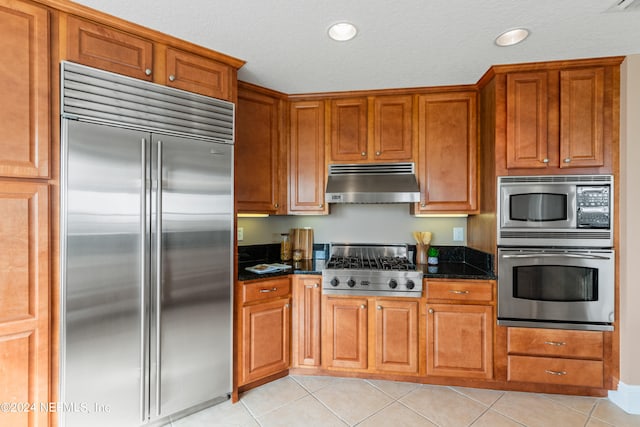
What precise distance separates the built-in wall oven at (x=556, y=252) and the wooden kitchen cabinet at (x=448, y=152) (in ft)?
1.11

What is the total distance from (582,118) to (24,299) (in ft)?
11.5

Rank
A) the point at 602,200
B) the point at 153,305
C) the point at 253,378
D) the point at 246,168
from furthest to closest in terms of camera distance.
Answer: the point at 246,168
the point at 253,378
the point at 602,200
the point at 153,305

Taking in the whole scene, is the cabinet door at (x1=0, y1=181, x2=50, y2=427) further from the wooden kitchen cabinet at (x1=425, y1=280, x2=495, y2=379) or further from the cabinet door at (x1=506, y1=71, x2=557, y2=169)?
the cabinet door at (x1=506, y1=71, x2=557, y2=169)

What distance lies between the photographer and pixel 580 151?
2.17 meters

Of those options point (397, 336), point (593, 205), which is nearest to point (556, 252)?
point (593, 205)

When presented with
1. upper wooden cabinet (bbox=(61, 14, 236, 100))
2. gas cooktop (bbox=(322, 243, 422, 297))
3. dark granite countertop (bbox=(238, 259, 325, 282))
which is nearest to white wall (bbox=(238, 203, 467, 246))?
dark granite countertop (bbox=(238, 259, 325, 282))

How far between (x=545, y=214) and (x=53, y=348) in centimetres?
310

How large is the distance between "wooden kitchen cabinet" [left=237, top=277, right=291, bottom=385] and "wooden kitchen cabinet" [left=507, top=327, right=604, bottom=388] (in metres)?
1.68

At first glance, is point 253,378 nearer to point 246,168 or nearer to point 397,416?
point 397,416

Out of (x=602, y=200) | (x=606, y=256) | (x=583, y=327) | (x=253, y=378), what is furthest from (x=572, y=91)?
(x=253, y=378)

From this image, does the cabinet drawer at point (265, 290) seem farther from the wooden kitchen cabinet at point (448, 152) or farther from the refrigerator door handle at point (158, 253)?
the wooden kitchen cabinet at point (448, 152)

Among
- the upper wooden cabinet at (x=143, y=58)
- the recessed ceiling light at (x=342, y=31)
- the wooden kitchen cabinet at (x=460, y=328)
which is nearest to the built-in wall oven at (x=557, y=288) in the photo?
the wooden kitchen cabinet at (x=460, y=328)

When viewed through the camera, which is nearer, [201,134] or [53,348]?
[53,348]

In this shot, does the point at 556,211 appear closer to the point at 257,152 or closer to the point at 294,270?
the point at 294,270
